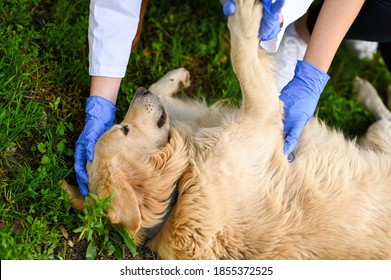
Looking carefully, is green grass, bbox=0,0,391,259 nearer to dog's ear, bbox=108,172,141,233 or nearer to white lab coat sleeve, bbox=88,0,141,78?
dog's ear, bbox=108,172,141,233

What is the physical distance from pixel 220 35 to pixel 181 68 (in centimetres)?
58

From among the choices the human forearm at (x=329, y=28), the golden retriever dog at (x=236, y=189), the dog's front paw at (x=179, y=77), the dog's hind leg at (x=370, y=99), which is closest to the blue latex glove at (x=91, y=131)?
the golden retriever dog at (x=236, y=189)

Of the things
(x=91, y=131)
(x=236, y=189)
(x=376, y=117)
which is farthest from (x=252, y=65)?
(x=376, y=117)

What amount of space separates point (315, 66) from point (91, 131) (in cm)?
137

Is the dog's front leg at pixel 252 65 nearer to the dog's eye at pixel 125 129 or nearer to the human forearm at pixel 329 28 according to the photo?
the human forearm at pixel 329 28

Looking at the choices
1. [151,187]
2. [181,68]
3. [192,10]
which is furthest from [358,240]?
[192,10]

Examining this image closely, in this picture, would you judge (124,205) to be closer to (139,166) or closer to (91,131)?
(139,166)

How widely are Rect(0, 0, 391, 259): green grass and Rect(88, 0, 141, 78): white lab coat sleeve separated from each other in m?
0.45

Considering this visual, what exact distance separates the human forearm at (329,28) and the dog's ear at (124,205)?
132cm

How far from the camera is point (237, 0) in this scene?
8.82ft

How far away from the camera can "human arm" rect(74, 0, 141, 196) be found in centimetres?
297

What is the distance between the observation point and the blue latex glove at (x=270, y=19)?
2688mm
